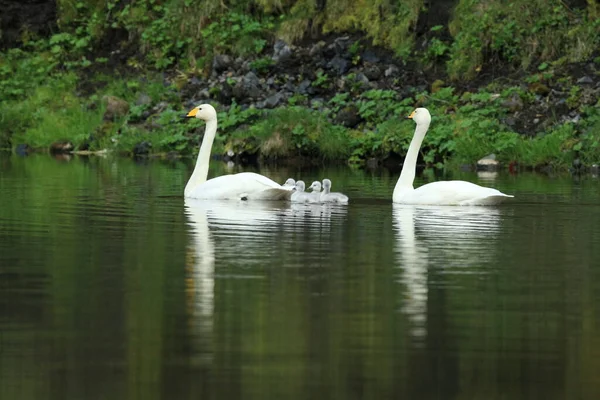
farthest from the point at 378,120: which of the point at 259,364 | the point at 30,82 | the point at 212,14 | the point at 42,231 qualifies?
the point at 259,364

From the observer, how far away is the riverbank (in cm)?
2845

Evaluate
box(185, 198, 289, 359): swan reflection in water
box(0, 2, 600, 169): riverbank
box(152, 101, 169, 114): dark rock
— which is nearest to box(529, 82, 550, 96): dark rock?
box(0, 2, 600, 169): riverbank

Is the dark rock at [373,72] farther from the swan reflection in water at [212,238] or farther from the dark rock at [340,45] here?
the swan reflection in water at [212,238]

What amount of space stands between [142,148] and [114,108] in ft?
8.11

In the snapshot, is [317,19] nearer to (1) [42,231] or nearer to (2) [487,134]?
(2) [487,134]

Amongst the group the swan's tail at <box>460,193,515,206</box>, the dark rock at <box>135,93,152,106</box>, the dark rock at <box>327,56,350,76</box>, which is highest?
the dark rock at <box>327,56,350,76</box>

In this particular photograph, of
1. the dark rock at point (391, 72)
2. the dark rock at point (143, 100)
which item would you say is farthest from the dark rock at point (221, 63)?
the dark rock at point (391, 72)

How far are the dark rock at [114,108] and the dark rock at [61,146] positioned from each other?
1120 millimetres

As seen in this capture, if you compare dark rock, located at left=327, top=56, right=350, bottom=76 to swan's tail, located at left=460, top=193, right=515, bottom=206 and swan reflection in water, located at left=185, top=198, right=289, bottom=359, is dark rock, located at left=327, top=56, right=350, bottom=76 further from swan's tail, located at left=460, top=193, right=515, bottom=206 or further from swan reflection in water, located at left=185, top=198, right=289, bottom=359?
swan's tail, located at left=460, top=193, right=515, bottom=206

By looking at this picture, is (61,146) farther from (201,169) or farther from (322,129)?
(201,169)

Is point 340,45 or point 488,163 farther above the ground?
point 340,45

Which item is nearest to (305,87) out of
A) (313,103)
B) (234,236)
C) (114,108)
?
(313,103)

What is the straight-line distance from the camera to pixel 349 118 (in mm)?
30734

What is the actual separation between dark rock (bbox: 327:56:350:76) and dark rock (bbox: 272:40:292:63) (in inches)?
50.3
